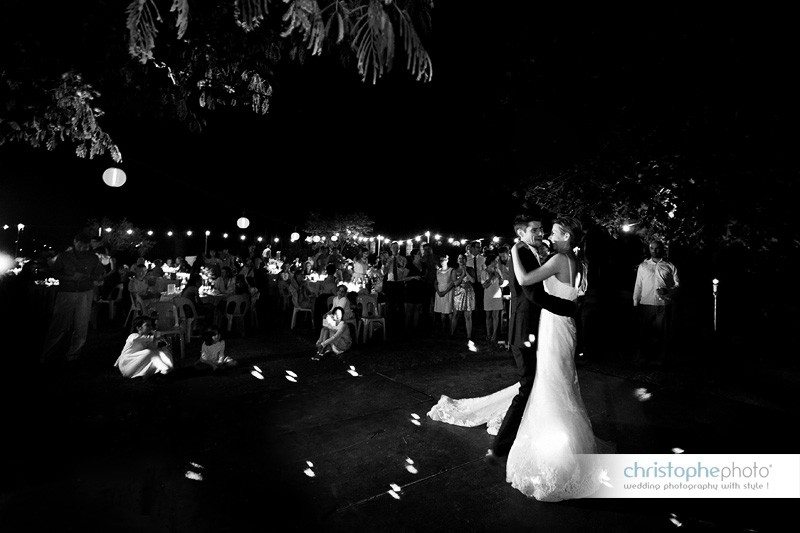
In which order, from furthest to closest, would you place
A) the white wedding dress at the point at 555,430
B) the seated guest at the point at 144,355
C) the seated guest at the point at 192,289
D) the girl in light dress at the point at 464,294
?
the girl in light dress at the point at 464,294
the seated guest at the point at 192,289
the seated guest at the point at 144,355
the white wedding dress at the point at 555,430

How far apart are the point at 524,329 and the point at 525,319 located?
9 cm

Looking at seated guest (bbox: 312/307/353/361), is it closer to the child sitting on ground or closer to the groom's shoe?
the child sitting on ground

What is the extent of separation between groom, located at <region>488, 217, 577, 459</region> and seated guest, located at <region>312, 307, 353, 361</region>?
12.4 feet

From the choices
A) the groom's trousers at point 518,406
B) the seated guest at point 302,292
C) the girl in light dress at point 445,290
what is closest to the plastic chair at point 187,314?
the seated guest at point 302,292

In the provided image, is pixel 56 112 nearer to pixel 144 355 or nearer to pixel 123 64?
pixel 123 64

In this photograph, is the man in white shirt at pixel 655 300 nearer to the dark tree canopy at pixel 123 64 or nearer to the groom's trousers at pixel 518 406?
the groom's trousers at pixel 518 406

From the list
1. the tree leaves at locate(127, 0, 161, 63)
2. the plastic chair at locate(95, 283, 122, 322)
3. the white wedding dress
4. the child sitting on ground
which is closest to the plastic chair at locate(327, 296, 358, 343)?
the child sitting on ground

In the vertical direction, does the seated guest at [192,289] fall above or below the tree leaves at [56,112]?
below

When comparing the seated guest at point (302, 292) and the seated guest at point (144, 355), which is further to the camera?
the seated guest at point (302, 292)

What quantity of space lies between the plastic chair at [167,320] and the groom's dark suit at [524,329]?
5.27m

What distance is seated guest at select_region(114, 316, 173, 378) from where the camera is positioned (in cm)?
558

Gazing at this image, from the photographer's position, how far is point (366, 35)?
1.97 m

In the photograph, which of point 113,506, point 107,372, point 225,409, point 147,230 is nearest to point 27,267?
point 107,372

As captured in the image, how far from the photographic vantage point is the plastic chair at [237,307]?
848cm
